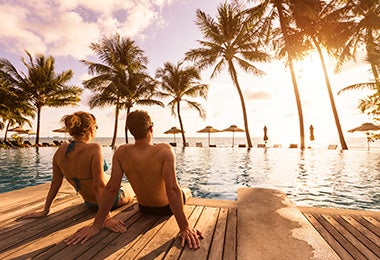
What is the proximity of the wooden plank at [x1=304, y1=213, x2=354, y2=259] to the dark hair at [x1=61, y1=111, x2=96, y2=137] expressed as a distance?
2.86 m

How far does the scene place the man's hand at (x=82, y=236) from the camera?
1.93 meters

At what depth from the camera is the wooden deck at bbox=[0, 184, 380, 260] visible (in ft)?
5.81

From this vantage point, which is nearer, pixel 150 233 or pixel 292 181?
pixel 150 233

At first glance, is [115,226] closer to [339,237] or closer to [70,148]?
[70,148]

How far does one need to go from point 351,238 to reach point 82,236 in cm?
267

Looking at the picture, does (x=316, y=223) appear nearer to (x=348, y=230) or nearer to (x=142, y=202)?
(x=348, y=230)

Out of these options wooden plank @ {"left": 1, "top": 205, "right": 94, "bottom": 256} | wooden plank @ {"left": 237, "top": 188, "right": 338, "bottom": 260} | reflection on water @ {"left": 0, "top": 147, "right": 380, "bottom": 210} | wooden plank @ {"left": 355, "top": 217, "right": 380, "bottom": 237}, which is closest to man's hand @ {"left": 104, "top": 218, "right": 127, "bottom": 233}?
wooden plank @ {"left": 1, "top": 205, "right": 94, "bottom": 256}

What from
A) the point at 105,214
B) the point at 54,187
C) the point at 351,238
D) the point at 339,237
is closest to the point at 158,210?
the point at 105,214

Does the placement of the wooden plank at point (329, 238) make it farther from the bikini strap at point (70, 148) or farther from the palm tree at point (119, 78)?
the palm tree at point (119, 78)

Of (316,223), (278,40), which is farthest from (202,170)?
(278,40)

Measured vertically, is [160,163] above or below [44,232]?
above

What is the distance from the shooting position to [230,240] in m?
1.98

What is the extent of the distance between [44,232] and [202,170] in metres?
7.54

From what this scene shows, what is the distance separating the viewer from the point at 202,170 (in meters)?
9.39
